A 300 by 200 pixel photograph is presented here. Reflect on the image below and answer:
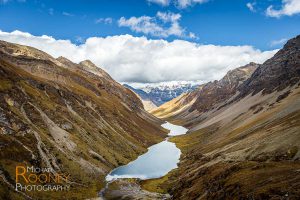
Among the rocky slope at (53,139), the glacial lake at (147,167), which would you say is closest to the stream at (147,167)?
the glacial lake at (147,167)

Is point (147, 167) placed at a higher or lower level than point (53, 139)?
lower

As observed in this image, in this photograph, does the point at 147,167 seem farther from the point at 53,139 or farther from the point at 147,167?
the point at 53,139

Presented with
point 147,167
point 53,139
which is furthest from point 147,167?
point 53,139

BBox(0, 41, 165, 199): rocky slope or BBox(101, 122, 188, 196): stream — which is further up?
BBox(0, 41, 165, 199): rocky slope

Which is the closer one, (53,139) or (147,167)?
(53,139)

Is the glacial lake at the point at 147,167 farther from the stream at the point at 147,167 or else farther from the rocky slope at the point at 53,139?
the rocky slope at the point at 53,139

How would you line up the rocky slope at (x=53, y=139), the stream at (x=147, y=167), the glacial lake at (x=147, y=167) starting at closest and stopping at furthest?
the rocky slope at (x=53, y=139)
the stream at (x=147, y=167)
the glacial lake at (x=147, y=167)

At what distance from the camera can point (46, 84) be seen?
192 metres

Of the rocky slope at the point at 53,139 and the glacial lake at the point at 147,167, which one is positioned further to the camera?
the glacial lake at the point at 147,167

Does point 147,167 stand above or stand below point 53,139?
below

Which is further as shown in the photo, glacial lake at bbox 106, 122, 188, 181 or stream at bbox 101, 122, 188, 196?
glacial lake at bbox 106, 122, 188, 181

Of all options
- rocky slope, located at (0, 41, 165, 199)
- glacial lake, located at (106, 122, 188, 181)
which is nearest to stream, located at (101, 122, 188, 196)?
glacial lake, located at (106, 122, 188, 181)

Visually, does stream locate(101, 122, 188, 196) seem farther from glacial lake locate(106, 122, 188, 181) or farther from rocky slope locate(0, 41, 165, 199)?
rocky slope locate(0, 41, 165, 199)

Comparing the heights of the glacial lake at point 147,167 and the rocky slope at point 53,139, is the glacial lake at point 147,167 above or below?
below
